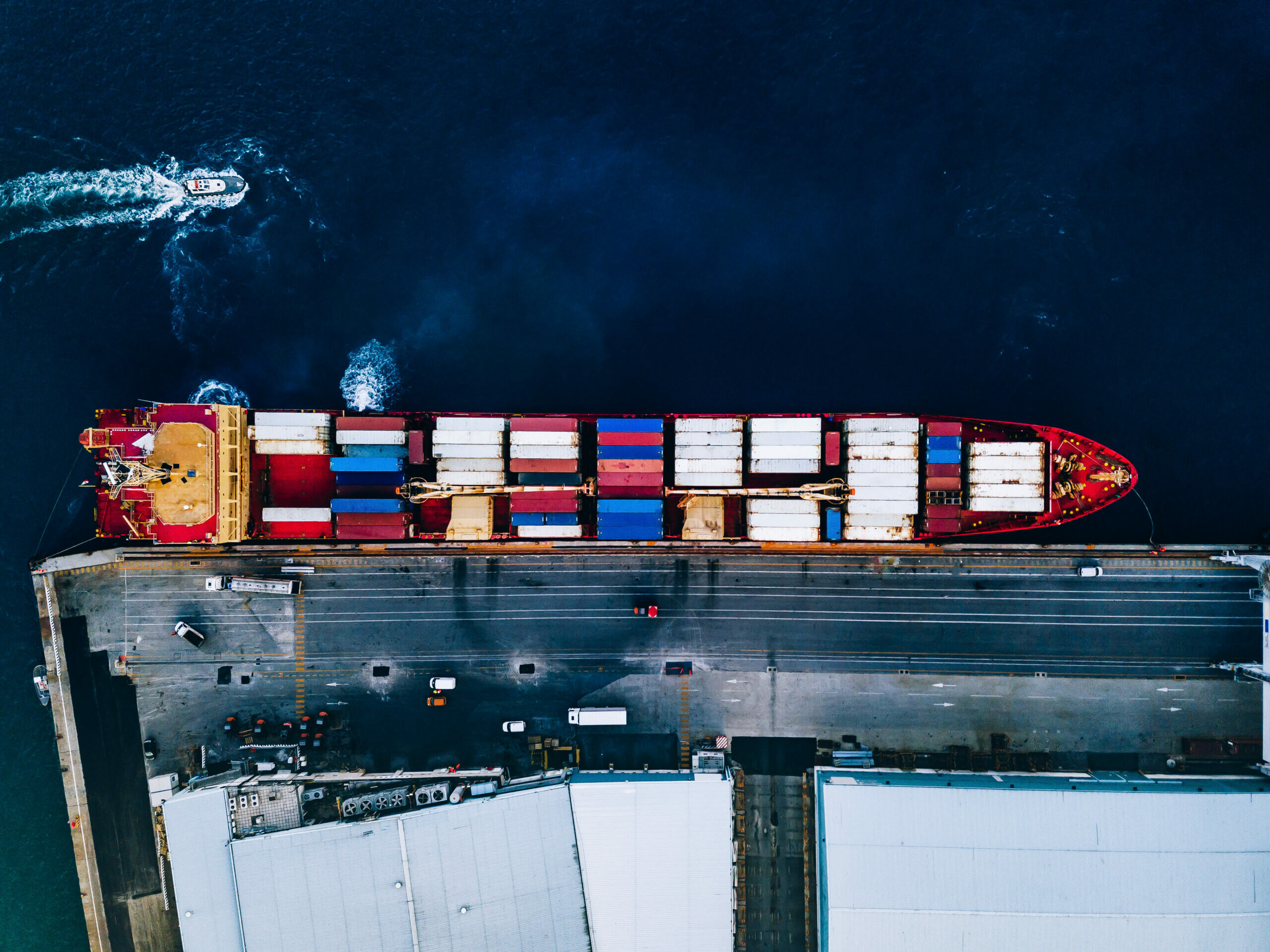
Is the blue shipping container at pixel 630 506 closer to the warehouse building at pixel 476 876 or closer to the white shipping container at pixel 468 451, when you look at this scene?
the white shipping container at pixel 468 451

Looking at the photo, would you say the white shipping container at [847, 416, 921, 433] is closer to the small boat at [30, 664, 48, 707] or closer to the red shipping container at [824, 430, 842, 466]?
the red shipping container at [824, 430, 842, 466]

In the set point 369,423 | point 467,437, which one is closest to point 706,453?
point 467,437

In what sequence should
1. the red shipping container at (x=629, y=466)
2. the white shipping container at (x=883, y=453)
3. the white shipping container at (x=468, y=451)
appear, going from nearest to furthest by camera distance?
the white shipping container at (x=883, y=453) → the red shipping container at (x=629, y=466) → the white shipping container at (x=468, y=451)

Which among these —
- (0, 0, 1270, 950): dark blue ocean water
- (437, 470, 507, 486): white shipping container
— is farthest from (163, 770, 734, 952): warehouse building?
(437, 470, 507, 486): white shipping container

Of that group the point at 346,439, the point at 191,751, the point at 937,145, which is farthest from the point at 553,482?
the point at 937,145

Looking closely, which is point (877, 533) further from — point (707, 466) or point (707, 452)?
point (707, 452)

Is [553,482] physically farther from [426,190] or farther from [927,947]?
[927,947]

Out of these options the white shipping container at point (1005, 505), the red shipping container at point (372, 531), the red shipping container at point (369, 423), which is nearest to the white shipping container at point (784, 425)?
the white shipping container at point (1005, 505)
